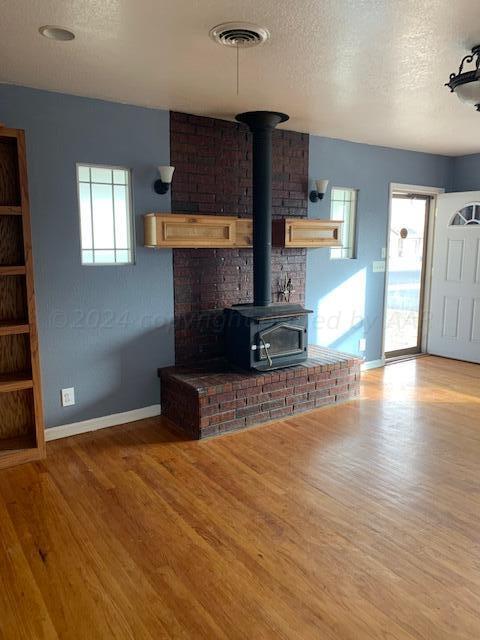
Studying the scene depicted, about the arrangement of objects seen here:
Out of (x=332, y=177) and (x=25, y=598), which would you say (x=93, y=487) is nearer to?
(x=25, y=598)

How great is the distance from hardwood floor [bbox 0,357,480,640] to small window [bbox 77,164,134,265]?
1.31 m

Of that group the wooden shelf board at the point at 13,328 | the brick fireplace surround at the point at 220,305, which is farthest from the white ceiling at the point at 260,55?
the wooden shelf board at the point at 13,328

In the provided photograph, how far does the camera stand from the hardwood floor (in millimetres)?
1800

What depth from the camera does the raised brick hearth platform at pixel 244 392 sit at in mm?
3395

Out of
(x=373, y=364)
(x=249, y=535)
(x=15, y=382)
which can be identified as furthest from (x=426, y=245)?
(x=15, y=382)

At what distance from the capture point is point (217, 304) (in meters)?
4.02

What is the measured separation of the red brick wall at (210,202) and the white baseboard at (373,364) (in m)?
1.79

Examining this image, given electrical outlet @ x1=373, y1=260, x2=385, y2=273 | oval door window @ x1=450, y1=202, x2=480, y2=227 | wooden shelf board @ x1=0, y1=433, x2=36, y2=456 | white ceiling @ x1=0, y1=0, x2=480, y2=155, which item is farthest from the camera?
oval door window @ x1=450, y1=202, x2=480, y2=227

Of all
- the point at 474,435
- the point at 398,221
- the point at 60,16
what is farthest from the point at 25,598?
the point at 398,221

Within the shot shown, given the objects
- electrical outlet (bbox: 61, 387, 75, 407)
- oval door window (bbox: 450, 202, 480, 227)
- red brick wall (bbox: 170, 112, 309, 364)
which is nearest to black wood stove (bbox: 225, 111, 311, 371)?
red brick wall (bbox: 170, 112, 309, 364)

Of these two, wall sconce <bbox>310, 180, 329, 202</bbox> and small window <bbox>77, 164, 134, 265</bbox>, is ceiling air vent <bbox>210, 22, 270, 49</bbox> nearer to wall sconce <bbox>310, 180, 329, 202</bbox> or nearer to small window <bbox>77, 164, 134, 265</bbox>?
small window <bbox>77, 164, 134, 265</bbox>

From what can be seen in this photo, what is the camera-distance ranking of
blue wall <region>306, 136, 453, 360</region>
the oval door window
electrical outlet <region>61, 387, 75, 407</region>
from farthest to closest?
1. the oval door window
2. blue wall <region>306, 136, 453, 360</region>
3. electrical outlet <region>61, 387, 75, 407</region>

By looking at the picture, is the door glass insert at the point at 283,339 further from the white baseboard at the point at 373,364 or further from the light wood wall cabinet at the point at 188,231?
the white baseboard at the point at 373,364

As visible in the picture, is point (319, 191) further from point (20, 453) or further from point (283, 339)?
point (20, 453)
